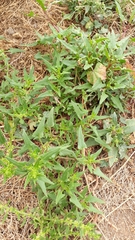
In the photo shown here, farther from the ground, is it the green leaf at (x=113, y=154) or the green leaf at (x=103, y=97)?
the green leaf at (x=103, y=97)

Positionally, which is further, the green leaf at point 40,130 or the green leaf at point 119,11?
the green leaf at point 119,11

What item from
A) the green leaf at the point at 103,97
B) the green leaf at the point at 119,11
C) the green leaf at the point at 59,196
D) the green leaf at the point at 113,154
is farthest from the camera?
the green leaf at the point at 119,11

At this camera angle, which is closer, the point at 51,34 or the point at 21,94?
the point at 21,94

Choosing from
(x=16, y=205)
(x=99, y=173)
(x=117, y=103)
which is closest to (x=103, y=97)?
(x=117, y=103)

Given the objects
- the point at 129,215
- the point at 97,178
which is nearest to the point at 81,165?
the point at 97,178

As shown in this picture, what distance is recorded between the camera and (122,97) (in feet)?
8.41

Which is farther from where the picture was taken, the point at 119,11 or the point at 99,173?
the point at 119,11

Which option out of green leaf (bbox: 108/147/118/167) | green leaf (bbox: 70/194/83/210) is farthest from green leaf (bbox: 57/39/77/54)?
green leaf (bbox: 70/194/83/210)

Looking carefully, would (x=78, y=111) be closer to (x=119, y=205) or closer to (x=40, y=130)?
(x=40, y=130)

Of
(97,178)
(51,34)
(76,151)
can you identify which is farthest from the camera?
(51,34)

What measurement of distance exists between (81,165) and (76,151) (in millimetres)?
188

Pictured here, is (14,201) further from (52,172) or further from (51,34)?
(51,34)

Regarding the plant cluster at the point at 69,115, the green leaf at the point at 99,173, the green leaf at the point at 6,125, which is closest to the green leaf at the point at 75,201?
the plant cluster at the point at 69,115

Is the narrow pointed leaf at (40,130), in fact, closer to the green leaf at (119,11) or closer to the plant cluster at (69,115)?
the plant cluster at (69,115)
